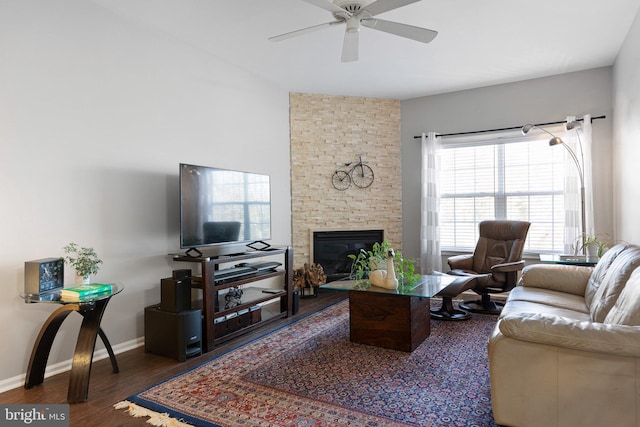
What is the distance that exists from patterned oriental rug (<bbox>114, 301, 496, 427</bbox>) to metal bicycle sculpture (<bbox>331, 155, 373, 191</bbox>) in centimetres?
263

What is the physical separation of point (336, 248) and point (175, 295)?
112 inches

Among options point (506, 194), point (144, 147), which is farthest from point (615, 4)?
point (144, 147)

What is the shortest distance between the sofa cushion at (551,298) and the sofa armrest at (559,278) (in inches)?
2.2

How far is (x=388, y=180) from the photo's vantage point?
567 centimetres

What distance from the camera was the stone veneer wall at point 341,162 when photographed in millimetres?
5328

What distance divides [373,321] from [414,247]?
8.75 ft

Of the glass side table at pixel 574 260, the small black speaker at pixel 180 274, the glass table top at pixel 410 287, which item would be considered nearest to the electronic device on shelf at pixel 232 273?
the small black speaker at pixel 180 274

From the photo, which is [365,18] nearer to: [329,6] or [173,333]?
[329,6]

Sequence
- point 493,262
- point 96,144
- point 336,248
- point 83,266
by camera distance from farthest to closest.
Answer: point 336,248 < point 493,262 < point 96,144 < point 83,266

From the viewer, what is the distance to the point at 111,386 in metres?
2.48

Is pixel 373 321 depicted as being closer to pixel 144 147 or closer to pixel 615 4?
pixel 144 147

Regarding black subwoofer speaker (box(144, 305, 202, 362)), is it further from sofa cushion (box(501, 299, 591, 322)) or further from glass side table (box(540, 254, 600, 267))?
glass side table (box(540, 254, 600, 267))

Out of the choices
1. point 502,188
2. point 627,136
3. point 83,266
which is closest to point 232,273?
point 83,266

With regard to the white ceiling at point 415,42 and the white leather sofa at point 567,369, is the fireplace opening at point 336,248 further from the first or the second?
the white leather sofa at point 567,369
